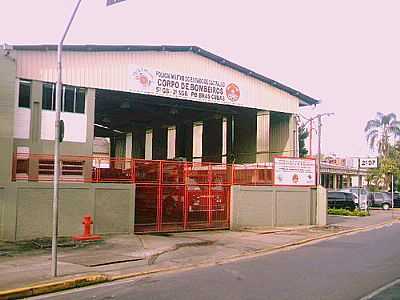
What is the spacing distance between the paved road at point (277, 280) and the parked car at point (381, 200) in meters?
33.9

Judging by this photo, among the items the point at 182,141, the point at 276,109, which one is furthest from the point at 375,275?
the point at 182,141

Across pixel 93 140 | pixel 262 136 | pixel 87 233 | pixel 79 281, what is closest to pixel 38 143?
pixel 93 140

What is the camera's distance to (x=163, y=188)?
21.7 m

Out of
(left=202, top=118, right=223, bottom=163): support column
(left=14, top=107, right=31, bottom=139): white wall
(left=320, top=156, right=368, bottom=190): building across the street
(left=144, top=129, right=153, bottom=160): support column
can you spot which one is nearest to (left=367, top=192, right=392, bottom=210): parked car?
(left=320, top=156, right=368, bottom=190): building across the street

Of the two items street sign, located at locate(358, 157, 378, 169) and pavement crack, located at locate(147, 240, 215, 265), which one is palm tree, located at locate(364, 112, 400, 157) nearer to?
street sign, located at locate(358, 157, 378, 169)

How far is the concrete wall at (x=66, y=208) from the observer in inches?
722

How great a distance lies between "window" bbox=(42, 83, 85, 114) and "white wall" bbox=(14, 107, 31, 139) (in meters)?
0.86

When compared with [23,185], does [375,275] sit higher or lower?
lower

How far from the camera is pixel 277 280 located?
11.2m

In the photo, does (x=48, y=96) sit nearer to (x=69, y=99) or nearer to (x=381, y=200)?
(x=69, y=99)

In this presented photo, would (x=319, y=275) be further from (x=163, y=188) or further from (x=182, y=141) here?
(x=182, y=141)

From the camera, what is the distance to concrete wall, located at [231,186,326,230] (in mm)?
23922

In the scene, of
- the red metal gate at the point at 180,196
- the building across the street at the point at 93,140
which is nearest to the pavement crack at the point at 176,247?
the red metal gate at the point at 180,196

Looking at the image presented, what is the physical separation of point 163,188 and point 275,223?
6330 millimetres
